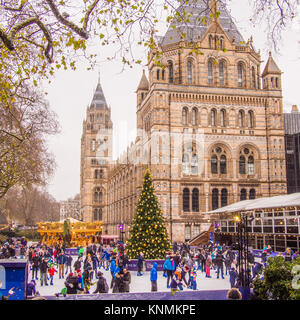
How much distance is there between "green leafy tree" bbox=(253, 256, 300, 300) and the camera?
640 cm

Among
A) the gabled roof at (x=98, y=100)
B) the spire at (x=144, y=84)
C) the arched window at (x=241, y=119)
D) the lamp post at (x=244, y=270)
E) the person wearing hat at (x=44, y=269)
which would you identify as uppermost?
the gabled roof at (x=98, y=100)

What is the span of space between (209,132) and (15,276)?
33170 mm

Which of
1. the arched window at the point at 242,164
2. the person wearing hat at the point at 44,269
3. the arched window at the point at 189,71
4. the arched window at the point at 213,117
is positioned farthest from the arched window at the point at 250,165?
the person wearing hat at the point at 44,269

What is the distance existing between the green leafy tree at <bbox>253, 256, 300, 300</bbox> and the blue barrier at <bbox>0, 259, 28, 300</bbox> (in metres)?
7.03

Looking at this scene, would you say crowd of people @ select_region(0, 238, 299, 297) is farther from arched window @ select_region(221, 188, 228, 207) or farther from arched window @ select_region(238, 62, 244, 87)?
arched window @ select_region(238, 62, 244, 87)

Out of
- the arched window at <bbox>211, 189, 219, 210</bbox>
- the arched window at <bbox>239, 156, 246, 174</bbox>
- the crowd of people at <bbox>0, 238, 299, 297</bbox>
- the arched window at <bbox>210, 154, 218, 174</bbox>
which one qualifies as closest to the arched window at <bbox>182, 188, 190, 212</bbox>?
the arched window at <bbox>211, 189, 219, 210</bbox>

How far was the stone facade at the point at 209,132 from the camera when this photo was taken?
40.3 meters

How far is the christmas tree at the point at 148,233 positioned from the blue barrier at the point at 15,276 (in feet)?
40.3

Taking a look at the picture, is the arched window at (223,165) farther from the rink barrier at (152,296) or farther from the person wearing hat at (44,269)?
the rink barrier at (152,296)

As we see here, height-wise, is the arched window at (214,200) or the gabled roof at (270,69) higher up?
the gabled roof at (270,69)

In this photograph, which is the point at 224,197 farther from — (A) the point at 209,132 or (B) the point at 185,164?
(A) the point at 209,132
